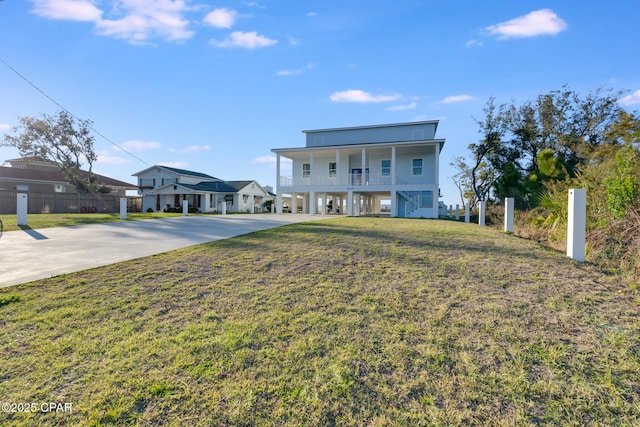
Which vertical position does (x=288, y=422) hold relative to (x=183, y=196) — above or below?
below

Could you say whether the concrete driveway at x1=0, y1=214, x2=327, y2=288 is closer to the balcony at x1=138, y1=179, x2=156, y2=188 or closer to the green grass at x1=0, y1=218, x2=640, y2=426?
the green grass at x1=0, y1=218, x2=640, y2=426

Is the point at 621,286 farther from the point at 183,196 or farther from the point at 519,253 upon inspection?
the point at 183,196

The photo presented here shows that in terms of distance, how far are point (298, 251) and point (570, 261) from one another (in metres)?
4.89

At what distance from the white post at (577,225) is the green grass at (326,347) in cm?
68

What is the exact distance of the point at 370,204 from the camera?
31.6m

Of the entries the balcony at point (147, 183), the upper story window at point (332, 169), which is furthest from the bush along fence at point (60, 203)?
the upper story window at point (332, 169)

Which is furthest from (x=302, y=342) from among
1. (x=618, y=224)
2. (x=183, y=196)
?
(x=183, y=196)

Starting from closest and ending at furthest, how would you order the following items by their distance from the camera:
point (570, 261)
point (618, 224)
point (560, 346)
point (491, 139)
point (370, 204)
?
1. point (560, 346)
2. point (570, 261)
3. point (618, 224)
4. point (491, 139)
5. point (370, 204)

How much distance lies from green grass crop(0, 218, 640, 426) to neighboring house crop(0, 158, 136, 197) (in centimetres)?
3148

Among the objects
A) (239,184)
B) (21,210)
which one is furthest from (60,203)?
(239,184)

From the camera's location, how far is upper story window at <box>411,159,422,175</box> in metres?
22.3

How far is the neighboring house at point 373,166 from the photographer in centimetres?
2058

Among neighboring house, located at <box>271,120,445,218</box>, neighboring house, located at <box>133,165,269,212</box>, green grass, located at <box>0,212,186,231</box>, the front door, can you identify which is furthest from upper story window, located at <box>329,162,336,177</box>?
neighboring house, located at <box>133,165,269,212</box>

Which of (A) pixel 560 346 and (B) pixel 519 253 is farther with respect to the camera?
(B) pixel 519 253
